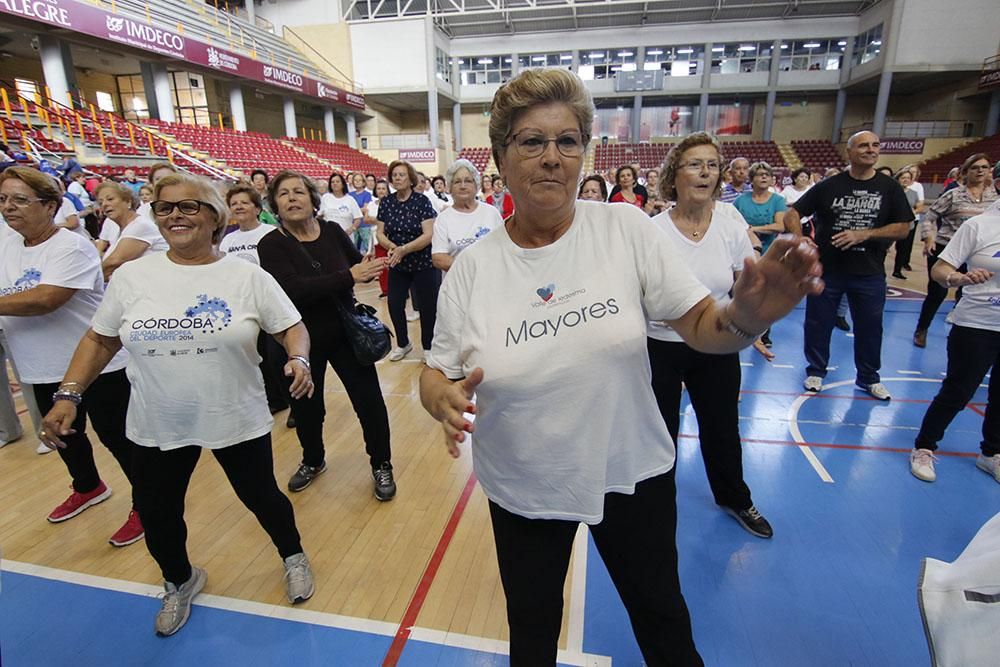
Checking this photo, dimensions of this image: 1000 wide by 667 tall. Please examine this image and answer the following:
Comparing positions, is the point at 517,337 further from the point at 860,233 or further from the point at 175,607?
the point at 860,233

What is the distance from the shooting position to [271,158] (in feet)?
59.0

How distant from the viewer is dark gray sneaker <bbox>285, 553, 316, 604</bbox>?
2.31 metres

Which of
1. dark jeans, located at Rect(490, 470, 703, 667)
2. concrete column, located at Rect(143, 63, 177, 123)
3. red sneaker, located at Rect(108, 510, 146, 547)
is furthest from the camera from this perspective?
concrete column, located at Rect(143, 63, 177, 123)

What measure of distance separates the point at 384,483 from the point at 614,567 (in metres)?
1.98

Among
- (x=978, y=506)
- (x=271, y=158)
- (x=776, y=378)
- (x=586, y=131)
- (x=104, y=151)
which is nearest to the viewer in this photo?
(x=586, y=131)

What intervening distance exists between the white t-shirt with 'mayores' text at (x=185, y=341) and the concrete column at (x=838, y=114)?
29314mm

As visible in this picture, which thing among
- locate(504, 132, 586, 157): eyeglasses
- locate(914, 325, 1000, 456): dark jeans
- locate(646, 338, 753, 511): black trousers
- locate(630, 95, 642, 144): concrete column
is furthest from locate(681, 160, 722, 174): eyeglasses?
locate(630, 95, 642, 144): concrete column

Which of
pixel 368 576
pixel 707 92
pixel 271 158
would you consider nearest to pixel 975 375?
pixel 368 576

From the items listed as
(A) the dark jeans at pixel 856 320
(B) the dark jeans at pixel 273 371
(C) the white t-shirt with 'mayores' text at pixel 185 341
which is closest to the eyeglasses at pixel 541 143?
(C) the white t-shirt with 'mayores' text at pixel 185 341

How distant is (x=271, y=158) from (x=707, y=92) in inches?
785

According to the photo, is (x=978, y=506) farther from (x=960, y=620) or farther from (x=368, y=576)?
(x=368, y=576)

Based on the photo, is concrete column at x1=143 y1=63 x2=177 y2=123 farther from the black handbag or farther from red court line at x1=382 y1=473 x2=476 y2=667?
red court line at x1=382 y1=473 x2=476 y2=667

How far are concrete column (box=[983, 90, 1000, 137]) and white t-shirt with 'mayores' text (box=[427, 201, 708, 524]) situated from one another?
28269mm

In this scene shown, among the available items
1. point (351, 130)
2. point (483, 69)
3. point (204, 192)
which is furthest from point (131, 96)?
point (204, 192)
